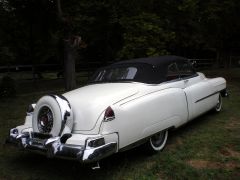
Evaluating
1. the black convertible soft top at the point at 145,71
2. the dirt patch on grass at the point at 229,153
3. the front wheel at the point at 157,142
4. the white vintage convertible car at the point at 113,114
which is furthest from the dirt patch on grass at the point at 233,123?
the front wheel at the point at 157,142

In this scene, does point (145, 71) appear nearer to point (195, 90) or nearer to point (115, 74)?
point (115, 74)

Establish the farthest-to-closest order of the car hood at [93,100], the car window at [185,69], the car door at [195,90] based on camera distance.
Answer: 1. the car window at [185,69]
2. the car door at [195,90]
3. the car hood at [93,100]

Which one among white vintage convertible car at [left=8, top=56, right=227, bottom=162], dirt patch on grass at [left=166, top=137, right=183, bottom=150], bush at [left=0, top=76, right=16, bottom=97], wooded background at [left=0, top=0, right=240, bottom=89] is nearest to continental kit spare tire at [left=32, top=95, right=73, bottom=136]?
white vintage convertible car at [left=8, top=56, right=227, bottom=162]

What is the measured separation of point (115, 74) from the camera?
637cm

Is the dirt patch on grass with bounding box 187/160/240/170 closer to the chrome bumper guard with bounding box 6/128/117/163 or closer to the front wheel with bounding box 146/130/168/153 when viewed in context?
the front wheel with bounding box 146/130/168/153

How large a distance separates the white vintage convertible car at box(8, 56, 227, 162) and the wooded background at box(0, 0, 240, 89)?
637cm

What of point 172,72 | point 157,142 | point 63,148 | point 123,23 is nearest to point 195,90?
point 172,72

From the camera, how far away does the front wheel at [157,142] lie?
542 centimetres

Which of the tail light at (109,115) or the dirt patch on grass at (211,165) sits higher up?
the tail light at (109,115)

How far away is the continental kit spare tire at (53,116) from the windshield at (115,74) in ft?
4.93

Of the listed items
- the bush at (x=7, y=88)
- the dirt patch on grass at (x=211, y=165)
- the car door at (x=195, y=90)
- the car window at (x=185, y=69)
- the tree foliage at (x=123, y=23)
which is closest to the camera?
the dirt patch on grass at (x=211, y=165)

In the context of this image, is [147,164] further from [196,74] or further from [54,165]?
[196,74]

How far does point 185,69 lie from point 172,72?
716 mm

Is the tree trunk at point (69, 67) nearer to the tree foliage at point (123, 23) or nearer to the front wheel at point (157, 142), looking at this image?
the tree foliage at point (123, 23)
